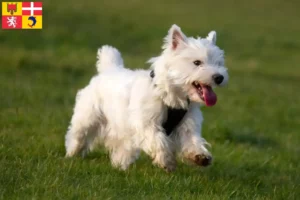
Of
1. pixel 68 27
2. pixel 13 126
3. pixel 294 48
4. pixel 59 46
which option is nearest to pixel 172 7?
pixel 294 48

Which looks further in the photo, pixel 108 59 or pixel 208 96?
pixel 108 59

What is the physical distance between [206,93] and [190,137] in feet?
2.18

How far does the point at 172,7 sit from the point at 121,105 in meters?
34.1

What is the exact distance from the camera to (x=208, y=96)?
6.66 meters

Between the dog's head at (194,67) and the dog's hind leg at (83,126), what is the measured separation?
171cm

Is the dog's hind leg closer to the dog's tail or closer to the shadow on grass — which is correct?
the dog's tail

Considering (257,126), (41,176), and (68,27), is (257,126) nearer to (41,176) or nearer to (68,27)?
(41,176)

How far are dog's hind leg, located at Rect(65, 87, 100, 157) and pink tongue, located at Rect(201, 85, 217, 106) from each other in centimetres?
204

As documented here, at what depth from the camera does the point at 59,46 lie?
23531 mm

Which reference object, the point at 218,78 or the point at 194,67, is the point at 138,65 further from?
the point at 218,78

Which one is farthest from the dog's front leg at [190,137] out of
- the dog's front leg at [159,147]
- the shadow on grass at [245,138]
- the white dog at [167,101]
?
the shadow on grass at [245,138]

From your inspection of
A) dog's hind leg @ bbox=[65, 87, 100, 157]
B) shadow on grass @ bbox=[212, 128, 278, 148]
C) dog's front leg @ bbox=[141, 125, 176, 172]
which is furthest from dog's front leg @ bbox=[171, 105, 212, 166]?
shadow on grass @ bbox=[212, 128, 278, 148]

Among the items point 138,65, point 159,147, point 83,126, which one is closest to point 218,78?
point 159,147

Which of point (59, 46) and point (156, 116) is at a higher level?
point (156, 116)
